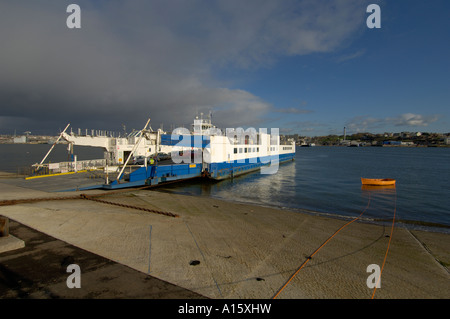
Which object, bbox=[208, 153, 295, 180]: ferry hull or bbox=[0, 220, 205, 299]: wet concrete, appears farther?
bbox=[208, 153, 295, 180]: ferry hull

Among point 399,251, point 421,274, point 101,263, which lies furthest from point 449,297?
point 101,263

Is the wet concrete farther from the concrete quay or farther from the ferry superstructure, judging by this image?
the ferry superstructure

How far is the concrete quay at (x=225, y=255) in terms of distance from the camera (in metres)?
4.70

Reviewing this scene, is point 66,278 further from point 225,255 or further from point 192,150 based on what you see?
point 192,150

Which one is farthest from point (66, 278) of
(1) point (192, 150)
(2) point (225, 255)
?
(1) point (192, 150)

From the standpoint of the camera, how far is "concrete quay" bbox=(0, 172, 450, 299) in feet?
15.4

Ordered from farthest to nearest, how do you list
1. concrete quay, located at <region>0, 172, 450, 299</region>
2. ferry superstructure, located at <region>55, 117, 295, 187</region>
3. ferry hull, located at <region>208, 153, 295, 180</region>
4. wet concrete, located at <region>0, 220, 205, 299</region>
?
ferry hull, located at <region>208, 153, 295, 180</region> < ferry superstructure, located at <region>55, 117, 295, 187</region> < concrete quay, located at <region>0, 172, 450, 299</region> < wet concrete, located at <region>0, 220, 205, 299</region>

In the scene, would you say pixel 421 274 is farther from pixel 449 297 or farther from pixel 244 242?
pixel 244 242

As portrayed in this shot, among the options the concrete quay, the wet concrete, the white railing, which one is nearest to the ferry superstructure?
the white railing

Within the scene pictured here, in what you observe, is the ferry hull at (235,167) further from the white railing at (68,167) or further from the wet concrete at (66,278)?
the wet concrete at (66,278)

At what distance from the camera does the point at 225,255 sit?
6387 mm

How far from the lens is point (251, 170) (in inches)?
1399

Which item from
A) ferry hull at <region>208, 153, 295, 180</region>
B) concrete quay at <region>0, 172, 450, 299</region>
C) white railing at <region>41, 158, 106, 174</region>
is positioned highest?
white railing at <region>41, 158, 106, 174</region>
